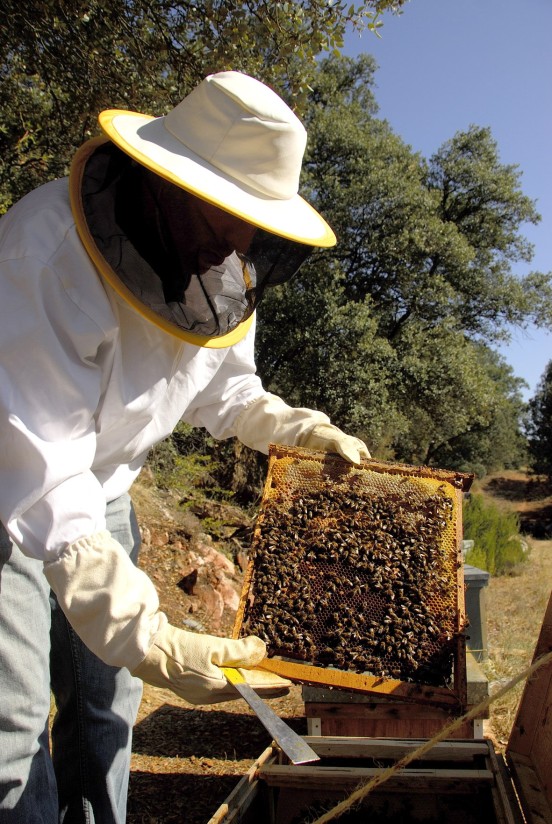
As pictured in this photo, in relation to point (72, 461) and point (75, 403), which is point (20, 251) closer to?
point (75, 403)

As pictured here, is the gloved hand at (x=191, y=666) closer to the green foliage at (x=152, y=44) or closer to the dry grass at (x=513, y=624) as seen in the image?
the dry grass at (x=513, y=624)

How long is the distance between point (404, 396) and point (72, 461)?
1437 cm

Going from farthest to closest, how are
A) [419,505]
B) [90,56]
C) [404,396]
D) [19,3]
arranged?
Result: 1. [404,396]
2. [90,56]
3. [19,3]
4. [419,505]

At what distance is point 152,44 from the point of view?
614 cm

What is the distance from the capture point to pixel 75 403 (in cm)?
198

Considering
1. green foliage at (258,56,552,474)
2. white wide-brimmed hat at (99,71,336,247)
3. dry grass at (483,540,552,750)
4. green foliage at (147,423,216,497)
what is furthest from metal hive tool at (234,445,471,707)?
green foliage at (258,56,552,474)

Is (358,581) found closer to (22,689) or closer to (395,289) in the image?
(22,689)

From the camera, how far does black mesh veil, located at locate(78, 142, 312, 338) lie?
212 cm

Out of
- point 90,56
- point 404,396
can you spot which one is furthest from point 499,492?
point 90,56

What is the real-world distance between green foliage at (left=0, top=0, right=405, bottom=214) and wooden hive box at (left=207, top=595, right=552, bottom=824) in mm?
5140

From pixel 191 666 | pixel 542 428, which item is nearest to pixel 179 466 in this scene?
pixel 191 666

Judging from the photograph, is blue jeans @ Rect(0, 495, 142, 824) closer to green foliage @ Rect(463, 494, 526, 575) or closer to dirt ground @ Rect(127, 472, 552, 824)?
dirt ground @ Rect(127, 472, 552, 824)

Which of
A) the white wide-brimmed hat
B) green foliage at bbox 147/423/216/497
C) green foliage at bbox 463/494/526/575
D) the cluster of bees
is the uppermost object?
the white wide-brimmed hat

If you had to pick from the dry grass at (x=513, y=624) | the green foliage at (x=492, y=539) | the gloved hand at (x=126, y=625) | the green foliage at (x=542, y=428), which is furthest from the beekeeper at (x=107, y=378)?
the green foliage at (x=542, y=428)
